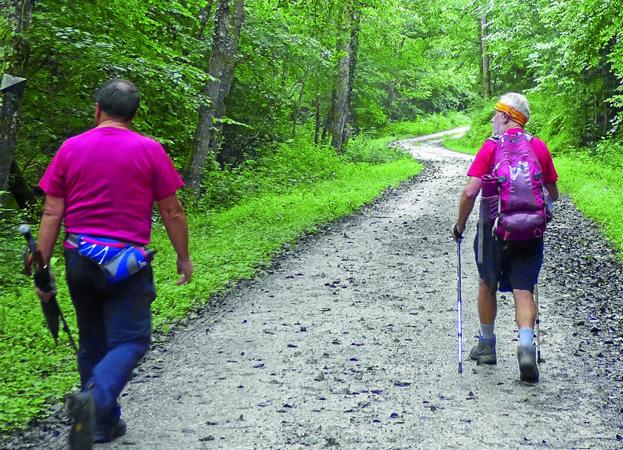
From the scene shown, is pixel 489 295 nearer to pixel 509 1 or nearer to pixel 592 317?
pixel 592 317

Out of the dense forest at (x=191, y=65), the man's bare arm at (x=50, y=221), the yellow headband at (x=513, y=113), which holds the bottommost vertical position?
the man's bare arm at (x=50, y=221)

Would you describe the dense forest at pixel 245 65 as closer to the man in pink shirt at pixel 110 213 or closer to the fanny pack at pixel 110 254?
the man in pink shirt at pixel 110 213

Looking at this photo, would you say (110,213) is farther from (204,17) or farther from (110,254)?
(204,17)

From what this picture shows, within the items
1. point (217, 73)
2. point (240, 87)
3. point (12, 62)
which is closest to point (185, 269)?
point (12, 62)

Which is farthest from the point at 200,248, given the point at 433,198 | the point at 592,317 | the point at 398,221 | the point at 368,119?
the point at 368,119

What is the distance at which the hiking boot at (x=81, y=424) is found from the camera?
3.52 m

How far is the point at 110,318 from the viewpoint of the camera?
Result: 158 inches

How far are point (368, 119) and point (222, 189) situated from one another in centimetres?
2858

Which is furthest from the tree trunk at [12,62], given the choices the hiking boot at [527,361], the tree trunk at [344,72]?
the tree trunk at [344,72]

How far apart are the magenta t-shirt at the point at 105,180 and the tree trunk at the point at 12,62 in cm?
594

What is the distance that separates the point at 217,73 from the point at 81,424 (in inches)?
486

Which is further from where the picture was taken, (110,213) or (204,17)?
(204,17)

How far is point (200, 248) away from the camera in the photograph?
11469 mm

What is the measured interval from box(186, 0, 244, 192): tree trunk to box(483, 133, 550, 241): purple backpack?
9994 mm
